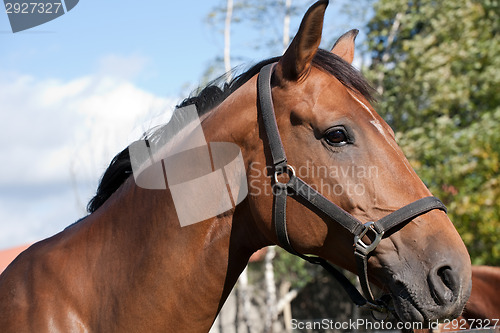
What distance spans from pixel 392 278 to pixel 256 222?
0.69m

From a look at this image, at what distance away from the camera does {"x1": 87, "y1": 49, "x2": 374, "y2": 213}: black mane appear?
252 centimetres

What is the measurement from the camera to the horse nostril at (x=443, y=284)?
79.4 inches

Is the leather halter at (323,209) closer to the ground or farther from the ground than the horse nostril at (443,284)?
farther from the ground

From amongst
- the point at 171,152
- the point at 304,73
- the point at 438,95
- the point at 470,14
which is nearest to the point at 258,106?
the point at 304,73

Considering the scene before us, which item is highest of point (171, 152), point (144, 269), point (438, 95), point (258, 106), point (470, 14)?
point (258, 106)

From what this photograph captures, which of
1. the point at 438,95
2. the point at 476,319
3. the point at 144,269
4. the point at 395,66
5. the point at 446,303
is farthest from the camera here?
the point at 395,66

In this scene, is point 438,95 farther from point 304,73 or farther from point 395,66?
point 304,73

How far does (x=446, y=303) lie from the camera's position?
Result: 2.02m
